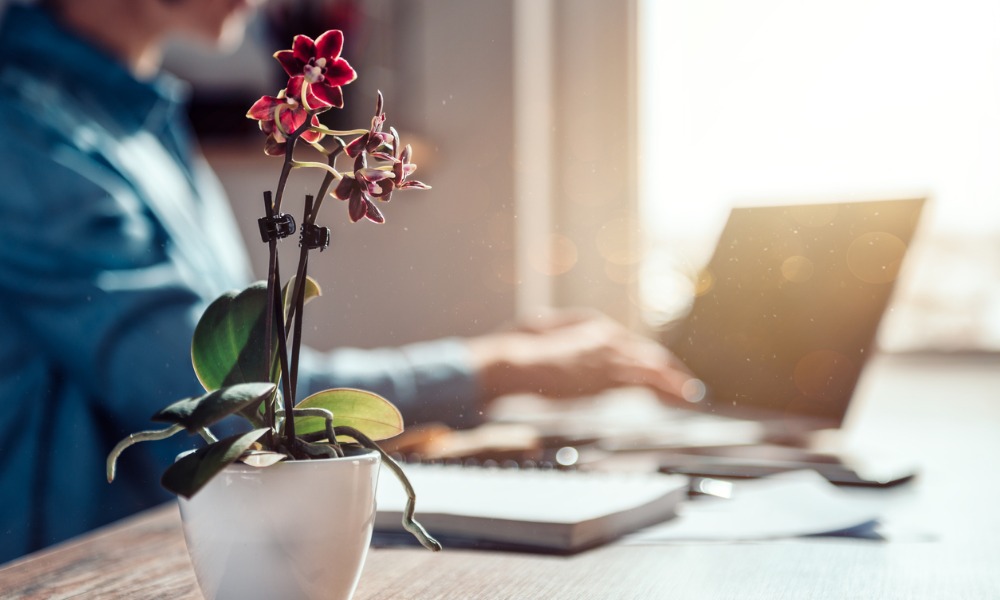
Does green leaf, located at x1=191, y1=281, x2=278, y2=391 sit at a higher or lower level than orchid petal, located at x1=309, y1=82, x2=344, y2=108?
lower

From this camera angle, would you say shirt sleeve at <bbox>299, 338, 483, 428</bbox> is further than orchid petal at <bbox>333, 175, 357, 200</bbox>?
Yes

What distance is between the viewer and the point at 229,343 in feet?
1.28

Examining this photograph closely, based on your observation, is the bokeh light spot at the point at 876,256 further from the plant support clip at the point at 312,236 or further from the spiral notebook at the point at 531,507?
the plant support clip at the point at 312,236

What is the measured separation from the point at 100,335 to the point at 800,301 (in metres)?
0.68

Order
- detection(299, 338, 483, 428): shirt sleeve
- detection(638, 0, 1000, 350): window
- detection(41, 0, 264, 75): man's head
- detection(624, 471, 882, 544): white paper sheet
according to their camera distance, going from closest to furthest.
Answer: detection(624, 471, 882, 544): white paper sheet → detection(299, 338, 483, 428): shirt sleeve → detection(638, 0, 1000, 350): window → detection(41, 0, 264, 75): man's head

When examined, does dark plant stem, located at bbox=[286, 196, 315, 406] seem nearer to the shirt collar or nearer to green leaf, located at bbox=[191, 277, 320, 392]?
green leaf, located at bbox=[191, 277, 320, 392]

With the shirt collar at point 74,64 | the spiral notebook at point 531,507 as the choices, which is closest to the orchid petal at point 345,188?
the spiral notebook at point 531,507

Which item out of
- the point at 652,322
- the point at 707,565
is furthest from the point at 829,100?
the point at 707,565

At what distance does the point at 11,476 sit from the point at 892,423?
48.1 inches

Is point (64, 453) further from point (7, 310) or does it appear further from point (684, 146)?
point (684, 146)

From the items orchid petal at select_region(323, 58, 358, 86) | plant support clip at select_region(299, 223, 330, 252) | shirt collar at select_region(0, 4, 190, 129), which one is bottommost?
plant support clip at select_region(299, 223, 330, 252)

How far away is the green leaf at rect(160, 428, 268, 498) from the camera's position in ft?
1.03

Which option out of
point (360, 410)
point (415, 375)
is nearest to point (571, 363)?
point (415, 375)

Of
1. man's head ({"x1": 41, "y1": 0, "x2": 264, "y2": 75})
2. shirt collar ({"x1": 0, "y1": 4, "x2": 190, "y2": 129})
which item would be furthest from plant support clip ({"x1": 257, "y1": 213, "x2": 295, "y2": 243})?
man's head ({"x1": 41, "y1": 0, "x2": 264, "y2": 75})
